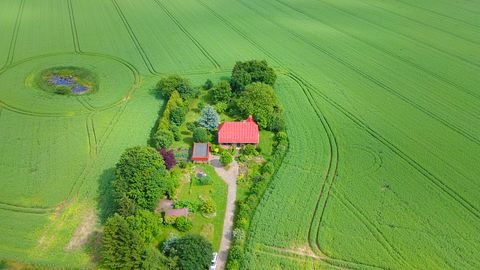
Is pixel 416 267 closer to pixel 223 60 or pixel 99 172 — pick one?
pixel 99 172

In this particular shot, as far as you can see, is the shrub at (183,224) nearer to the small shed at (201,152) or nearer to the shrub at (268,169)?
the small shed at (201,152)

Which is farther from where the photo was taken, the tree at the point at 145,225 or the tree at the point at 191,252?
the tree at the point at 145,225

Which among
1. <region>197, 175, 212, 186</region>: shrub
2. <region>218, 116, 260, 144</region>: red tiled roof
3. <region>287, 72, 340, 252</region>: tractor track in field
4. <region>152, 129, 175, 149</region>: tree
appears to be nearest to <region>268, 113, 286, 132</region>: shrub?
<region>218, 116, 260, 144</region>: red tiled roof

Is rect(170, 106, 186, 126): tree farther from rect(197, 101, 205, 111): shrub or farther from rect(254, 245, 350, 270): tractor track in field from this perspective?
rect(254, 245, 350, 270): tractor track in field

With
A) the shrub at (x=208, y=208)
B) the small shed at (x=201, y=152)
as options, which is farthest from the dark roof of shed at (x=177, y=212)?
the small shed at (x=201, y=152)

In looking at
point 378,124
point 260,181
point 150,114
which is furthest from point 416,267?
point 150,114

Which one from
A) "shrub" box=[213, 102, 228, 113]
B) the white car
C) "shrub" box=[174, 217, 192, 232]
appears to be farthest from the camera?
"shrub" box=[213, 102, 228, 113]
